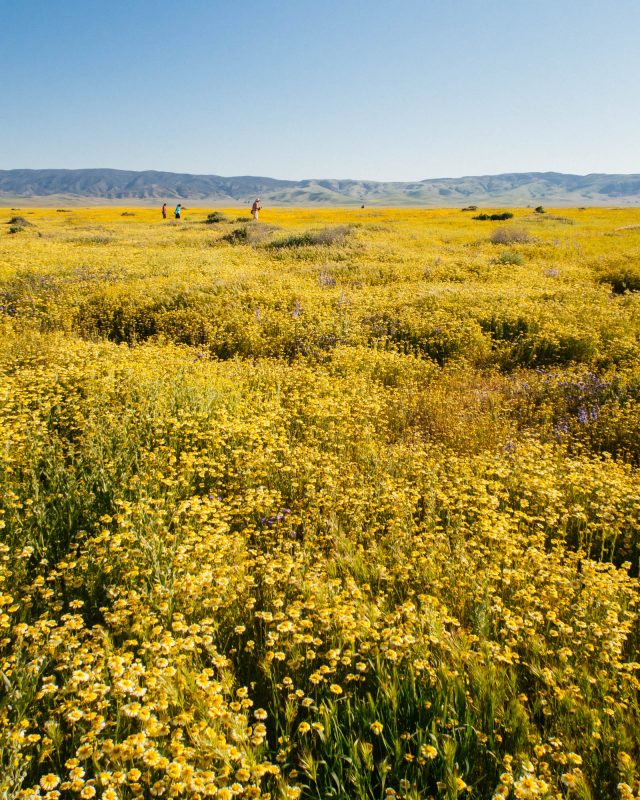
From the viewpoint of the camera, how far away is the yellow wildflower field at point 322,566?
2209 millimetres

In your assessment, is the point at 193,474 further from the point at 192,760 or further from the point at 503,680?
the point at 503,680

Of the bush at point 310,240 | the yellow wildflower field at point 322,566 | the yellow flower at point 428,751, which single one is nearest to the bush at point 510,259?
the bush at point 310,240

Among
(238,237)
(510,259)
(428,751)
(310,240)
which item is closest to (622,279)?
(510,259)

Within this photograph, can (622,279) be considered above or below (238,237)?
below

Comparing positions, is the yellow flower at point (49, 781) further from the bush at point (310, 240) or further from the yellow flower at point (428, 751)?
the bush at point (310, 240)

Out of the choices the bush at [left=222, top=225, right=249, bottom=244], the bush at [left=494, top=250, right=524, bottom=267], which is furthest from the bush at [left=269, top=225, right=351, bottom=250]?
the bush at [left=494, top=250, right=524, bottom=267]

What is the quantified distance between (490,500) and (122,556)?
10.3ft

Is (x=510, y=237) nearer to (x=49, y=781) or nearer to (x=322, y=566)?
(x=322, y=566)

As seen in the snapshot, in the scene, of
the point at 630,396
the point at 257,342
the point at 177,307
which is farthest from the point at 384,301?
the point at 630,396

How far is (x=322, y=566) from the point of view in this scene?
3.62 m

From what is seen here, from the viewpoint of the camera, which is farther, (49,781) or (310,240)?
(310,240)

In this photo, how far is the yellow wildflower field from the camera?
2.21 m

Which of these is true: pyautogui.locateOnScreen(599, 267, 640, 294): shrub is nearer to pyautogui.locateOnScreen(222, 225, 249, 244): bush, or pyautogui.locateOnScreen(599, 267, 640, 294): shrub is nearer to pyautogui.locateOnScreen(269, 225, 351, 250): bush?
pyautogui.locateOnScreen(269, 225, 351, 250): bush

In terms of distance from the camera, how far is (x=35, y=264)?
17734 millimetres
